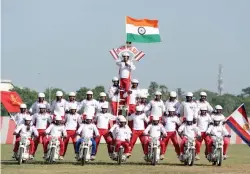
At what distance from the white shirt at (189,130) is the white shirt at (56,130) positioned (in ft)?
12.7

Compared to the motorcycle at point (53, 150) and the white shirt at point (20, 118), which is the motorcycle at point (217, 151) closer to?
the motorcycle at point (53, 150)

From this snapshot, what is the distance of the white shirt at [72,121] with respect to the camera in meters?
24.0

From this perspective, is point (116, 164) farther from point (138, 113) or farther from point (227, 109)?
point (227, 109)

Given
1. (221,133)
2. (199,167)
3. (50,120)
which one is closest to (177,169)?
(199,167)

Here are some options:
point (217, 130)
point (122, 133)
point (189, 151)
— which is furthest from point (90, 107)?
point (217, 130)

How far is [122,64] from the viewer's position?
26203 millimetres

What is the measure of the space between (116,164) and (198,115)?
342cm

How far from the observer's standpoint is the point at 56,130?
912 inches

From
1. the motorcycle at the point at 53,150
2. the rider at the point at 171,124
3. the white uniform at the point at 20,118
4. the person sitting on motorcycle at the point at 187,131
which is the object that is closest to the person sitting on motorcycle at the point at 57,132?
the motorcycle at the point at 53,150

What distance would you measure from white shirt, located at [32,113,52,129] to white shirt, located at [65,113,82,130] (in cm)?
62

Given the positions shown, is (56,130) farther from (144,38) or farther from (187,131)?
(144,38)

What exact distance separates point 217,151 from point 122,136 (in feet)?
10.3

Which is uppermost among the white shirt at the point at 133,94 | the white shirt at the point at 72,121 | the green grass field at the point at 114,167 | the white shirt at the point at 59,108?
the white shirt at the point at 133,94

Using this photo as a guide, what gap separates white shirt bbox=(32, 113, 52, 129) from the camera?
24031mm
